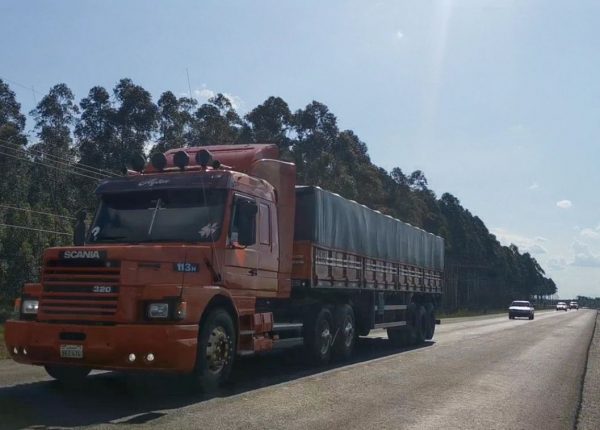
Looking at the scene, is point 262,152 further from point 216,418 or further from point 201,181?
point 216,418

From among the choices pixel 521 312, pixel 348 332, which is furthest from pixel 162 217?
pixel 521 312

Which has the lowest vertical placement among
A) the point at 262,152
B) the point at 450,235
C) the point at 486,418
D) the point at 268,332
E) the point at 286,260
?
the point at 486,418

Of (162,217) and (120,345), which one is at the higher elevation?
(162,217)

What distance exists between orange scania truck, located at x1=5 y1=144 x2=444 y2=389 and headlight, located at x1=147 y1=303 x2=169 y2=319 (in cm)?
1

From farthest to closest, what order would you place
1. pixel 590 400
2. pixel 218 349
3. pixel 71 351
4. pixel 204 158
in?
pixel 590 400, pixel 204 158, pixel 218 349, pixel 71 351

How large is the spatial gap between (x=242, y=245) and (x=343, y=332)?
5.19 meters

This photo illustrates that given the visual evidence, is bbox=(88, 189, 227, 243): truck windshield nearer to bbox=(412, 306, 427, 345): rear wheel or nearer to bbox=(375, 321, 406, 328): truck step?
bbox=(375, 321, 406, 328): truck step

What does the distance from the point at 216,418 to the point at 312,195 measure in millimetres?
6341

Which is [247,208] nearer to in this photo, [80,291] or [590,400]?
[80,291]

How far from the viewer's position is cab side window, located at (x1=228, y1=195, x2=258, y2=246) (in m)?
10.5

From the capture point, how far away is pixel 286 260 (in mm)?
12742

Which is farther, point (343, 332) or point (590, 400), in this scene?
point (343, 332)

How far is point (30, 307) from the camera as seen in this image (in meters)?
9.39

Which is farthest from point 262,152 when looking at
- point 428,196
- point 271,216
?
point 428,196
